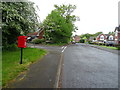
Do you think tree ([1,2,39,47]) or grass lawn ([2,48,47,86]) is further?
tree ([1,2,39,47])

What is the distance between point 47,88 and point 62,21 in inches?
952

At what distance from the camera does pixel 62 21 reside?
25547 millimetres

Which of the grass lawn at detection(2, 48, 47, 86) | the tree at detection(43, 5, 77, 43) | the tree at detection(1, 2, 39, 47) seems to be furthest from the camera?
the tree at detection(43, 5, 77, 43)

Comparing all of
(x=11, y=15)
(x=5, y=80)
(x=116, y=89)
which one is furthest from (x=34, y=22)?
(x=116, y=89)

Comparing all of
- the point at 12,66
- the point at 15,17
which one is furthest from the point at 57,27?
the point at 12,66

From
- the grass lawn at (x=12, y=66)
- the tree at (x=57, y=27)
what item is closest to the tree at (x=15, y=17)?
the grass lawn at (x=12, y=66)

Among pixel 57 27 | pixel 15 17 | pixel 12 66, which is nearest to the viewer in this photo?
pixel 12 66

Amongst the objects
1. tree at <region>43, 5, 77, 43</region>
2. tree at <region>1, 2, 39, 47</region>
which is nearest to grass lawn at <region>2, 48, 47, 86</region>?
tree at <region>1, 2, 39, 47</region>

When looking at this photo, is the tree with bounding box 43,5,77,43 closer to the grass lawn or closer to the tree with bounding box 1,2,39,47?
the tree with bounding box 1,2,39,47

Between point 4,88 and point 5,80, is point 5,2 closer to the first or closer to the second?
point 5,80

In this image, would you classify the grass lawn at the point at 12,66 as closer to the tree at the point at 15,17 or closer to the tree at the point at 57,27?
the tree at the point at 15,17

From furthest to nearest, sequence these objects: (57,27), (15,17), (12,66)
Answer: (57,27)
(15,17)
(12,66)

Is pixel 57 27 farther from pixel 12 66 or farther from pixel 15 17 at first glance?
pixel 12 66

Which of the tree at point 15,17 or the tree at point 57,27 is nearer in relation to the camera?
the tree at point 15,17
